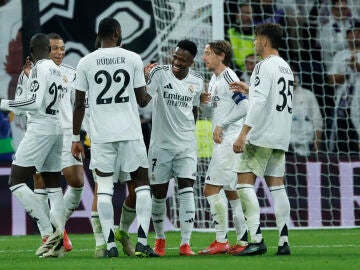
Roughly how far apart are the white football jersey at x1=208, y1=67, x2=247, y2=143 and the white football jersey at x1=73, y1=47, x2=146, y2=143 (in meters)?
1.40

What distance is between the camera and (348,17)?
17109 mm

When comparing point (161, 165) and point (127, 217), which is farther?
point (161, 165)

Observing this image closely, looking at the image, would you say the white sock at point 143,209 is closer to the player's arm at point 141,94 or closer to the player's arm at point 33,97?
the player's arm at point 141,94

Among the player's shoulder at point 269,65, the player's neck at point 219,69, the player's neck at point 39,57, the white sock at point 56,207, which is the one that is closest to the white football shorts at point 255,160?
the player's shoulder at point 269,65

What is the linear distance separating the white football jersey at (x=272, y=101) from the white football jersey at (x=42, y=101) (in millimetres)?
1903

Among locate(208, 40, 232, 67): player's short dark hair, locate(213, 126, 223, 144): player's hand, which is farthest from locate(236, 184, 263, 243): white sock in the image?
locate(208, 40, 232, 67): player's short dark hair

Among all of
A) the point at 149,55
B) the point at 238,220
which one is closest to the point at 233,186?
the point at 238,220

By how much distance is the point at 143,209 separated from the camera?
9844mm

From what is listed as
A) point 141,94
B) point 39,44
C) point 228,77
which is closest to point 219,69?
point 228,77

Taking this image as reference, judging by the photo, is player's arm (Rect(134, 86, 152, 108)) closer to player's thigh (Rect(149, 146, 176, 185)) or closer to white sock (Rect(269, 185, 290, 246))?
player's thigh (Rect(149, 146, 176, 185))

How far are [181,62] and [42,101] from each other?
141cm

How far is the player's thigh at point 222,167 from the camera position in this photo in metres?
11.1

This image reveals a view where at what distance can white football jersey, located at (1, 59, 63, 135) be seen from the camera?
10.2 m

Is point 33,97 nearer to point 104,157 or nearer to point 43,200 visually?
point 104,157
